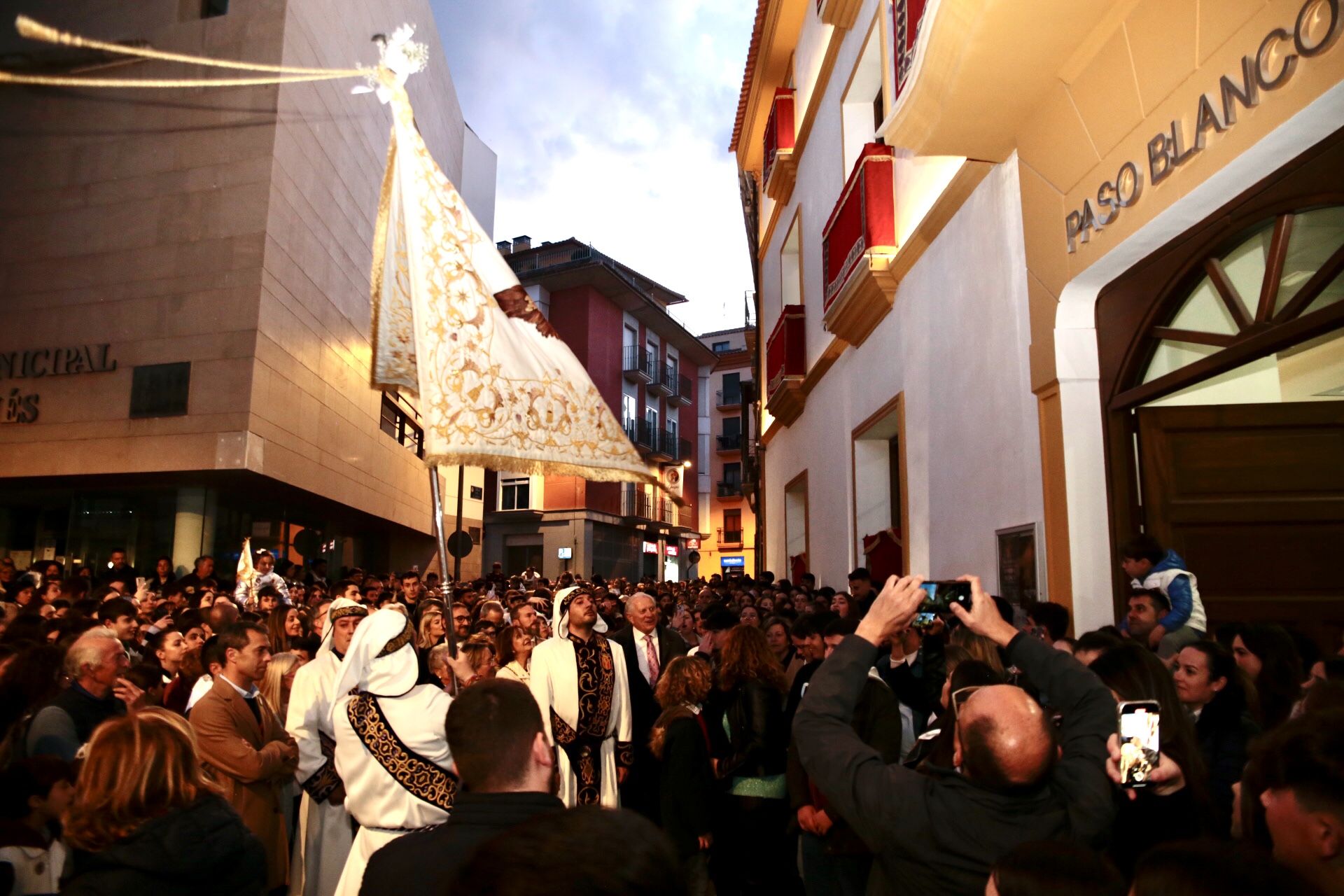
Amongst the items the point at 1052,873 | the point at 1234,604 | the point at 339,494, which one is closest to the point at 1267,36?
the point at 1234,604

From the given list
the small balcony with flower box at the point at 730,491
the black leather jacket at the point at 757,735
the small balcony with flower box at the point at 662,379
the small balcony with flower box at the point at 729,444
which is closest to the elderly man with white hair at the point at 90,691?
the black leather jacket at the point at 757,735

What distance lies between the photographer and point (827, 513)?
14023 mm

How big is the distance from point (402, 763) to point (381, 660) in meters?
0.44

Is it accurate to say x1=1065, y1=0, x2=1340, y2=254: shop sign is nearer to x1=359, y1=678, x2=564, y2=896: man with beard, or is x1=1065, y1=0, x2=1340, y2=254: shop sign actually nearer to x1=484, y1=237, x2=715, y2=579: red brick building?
x1=359, y1=678, x2=564, y2=896: man with beard

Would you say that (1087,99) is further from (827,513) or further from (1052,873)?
(827,513)

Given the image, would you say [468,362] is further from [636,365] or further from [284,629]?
[636,365]

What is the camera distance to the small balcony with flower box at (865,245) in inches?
384

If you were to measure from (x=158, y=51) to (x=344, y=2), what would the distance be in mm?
3928

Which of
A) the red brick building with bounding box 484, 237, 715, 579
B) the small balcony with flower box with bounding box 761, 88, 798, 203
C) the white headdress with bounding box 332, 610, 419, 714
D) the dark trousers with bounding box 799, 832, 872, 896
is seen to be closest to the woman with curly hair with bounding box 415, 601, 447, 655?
the white headdress with bounding box 332, 610, 419, 714

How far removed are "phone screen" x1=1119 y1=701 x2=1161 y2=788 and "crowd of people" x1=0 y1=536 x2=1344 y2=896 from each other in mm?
13

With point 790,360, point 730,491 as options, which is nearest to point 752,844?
point 790,360

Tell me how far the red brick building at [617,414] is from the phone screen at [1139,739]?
106ft

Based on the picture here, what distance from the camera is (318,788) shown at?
15.5 ft

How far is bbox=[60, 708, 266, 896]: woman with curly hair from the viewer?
2557 millimetres
